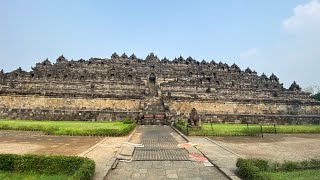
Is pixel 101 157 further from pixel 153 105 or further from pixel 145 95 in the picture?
pixel 145 95

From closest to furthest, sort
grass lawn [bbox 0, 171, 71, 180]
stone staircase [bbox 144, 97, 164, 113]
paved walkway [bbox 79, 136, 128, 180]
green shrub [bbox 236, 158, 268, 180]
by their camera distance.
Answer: green shrub [bbox 236, 158, 268, 180] < grass lawn [bbox 0, 171, 71, 180] < paved walkway [bbox 79, 136, 128, 180] < stone staircase [bbox 144, 97, 164, 113]

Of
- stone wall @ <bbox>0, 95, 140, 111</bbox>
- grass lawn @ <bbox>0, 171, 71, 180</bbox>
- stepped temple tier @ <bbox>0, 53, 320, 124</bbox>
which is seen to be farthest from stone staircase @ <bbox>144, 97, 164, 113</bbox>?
grass lawn @ <bbox>0, 171, 71, 180</bbox>

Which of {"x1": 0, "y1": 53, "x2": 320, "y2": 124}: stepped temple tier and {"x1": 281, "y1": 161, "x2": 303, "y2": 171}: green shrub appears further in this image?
{"x1": 0, "y1": 53, "x2": 320, "y2": 124}: stepped temple tier

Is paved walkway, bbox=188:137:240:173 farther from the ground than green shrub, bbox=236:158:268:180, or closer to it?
closer to it

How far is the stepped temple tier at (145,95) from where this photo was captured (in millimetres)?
26609

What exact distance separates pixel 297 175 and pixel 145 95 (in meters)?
26.4

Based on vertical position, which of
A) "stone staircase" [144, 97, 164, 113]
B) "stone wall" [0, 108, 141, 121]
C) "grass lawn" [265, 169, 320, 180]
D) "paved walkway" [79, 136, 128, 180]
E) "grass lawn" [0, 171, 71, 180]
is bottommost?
"grass lawn" [265, 169, 320, 180]

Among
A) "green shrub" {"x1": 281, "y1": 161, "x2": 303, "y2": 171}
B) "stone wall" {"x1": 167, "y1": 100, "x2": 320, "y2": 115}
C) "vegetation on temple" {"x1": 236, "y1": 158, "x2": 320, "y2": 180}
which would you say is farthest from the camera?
"stone wall" {"x1": 167, "y1": 100, "x2": 320, "y2": 115}

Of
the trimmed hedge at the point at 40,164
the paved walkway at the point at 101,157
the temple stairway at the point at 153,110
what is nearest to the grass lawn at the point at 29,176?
the trimmed hedge at the point at 40,164

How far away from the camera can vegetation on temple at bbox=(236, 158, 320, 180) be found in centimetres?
706

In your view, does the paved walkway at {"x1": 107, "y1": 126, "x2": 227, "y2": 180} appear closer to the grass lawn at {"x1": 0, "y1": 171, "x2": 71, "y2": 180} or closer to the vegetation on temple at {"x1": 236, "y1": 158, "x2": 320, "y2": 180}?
the vegetation on temple at {"x1": 236, "y1": 158, "x2": 320, "y2": 180}

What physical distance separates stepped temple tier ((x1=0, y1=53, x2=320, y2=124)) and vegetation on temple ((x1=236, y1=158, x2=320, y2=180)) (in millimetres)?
17859

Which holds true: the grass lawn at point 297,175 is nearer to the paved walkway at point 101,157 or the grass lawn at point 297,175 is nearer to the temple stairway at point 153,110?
the paved walkway at point 101,157

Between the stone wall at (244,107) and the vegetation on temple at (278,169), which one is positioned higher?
the stone wall at (244,107)
